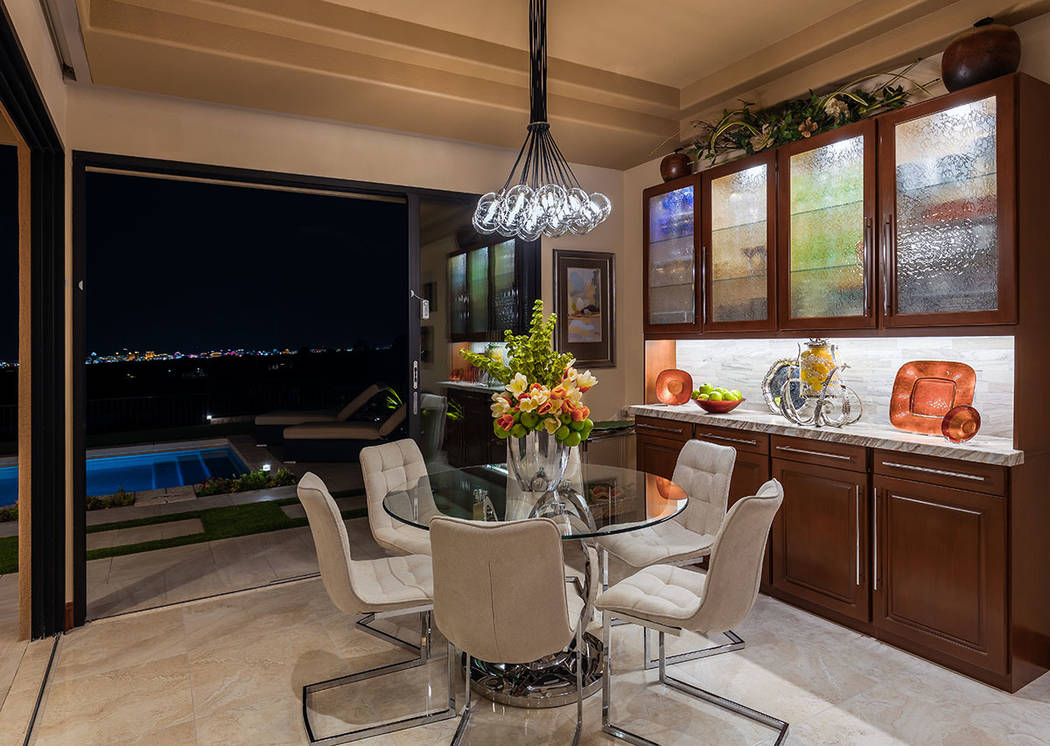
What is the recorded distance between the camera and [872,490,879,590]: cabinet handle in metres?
2.88

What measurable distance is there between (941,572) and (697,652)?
1.05 meters

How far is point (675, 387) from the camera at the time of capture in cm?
424

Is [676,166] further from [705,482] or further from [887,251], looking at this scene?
[705,482]

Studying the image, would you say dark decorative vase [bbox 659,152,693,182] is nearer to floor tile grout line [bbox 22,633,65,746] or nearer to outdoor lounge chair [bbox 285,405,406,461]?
floor tile grout line [bbox 22,633,65,746]

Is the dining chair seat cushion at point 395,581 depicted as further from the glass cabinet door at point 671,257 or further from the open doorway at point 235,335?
the open doorway at point 235,335

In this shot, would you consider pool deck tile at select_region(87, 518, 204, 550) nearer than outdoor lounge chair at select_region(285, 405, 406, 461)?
Yes

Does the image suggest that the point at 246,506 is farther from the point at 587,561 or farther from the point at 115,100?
the point at 587,561

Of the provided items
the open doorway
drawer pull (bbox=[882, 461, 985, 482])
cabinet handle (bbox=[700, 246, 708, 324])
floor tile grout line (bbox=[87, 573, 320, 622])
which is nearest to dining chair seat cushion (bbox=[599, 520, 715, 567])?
drawer pull (bbox=[882, 461, 985, 482])

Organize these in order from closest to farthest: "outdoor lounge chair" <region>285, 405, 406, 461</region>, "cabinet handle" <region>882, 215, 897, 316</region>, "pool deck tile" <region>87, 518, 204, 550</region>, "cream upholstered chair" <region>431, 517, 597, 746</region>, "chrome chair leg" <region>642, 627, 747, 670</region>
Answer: "cream upholstered chair" <region>431, 517, 597, 746</region> → "chrome chair leg" <region>642, 627, 747, 670</region> → "cabinet handle" <region>882, 215, 897, 316</region> → "pool deck tile" <region>87, 518, 204, 550</region> → "outdoor lounge chair" <region>285, 405, 406, 461</region>

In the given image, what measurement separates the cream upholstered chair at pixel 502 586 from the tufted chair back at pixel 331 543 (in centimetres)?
43

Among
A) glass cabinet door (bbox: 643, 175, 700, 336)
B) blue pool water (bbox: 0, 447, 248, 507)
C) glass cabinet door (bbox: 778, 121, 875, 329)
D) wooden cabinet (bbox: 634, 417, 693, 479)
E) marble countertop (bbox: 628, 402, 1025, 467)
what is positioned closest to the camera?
marble countertop (bbox: 628, 402, 1025, 467)

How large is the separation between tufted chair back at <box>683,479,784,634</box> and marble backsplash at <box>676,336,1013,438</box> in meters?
1.47

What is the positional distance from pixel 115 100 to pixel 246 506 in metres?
3.42

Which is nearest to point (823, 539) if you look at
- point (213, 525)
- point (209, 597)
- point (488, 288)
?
point (488, 288)
